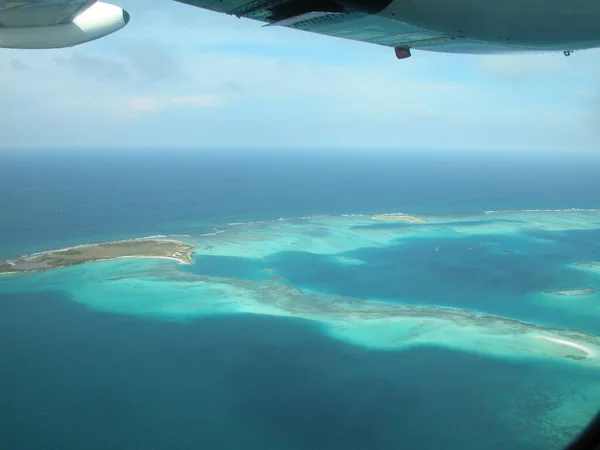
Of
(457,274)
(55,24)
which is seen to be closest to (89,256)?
(457,274)

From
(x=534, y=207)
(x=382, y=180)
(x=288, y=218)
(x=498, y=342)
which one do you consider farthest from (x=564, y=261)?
(x=382, y=180)

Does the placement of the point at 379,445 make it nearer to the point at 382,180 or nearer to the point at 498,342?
the point at 498,342

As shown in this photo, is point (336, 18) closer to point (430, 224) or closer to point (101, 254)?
point (101, 254)

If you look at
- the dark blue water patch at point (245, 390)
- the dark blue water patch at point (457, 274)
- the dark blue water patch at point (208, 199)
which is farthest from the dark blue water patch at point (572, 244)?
the dark blue water patch at point (245, 390)

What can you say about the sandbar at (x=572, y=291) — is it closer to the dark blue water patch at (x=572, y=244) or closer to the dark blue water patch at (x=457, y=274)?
the dark blue water patch at (x=457, y=274)

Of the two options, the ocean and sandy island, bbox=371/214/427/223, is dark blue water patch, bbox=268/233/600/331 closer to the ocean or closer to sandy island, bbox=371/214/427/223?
the ocean

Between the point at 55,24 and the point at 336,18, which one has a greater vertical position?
the point at 55,24
